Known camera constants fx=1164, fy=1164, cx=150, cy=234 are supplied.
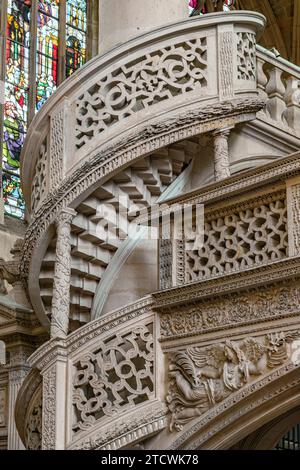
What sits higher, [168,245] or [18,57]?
[18,57]

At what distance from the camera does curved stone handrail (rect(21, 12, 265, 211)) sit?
7.98 meters

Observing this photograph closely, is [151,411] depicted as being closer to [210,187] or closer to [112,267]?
[210,187]

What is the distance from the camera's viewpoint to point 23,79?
16.8 meters

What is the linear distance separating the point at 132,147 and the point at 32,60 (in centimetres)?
941

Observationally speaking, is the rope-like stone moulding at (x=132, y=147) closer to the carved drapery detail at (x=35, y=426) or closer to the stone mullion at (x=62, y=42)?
the carved drapery detail at (x=35, y=426)

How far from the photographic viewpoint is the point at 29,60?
1695 centimetres

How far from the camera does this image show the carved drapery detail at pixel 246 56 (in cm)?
822

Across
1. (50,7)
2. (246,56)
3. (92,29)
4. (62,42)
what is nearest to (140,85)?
(246,56)

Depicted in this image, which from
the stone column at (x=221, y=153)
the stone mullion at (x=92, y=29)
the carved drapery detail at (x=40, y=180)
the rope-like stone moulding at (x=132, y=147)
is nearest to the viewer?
the rope-like stone moulding at (x=132, y=147)

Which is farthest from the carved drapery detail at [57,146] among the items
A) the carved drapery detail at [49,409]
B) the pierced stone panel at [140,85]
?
the carved drapery detail at [49,409]

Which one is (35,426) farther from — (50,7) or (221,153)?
(50,7)

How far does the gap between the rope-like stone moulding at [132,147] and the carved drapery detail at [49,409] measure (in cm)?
119

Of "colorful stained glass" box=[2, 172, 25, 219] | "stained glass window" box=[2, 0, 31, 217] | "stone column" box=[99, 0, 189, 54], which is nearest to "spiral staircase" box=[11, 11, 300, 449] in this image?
"stone column" box=[99, 0, 189, 54]

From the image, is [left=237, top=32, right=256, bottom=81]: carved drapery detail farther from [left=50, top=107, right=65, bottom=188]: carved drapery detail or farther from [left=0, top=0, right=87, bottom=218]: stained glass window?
[left=0, top=0, right=87, bottom=218]: stained glass window
